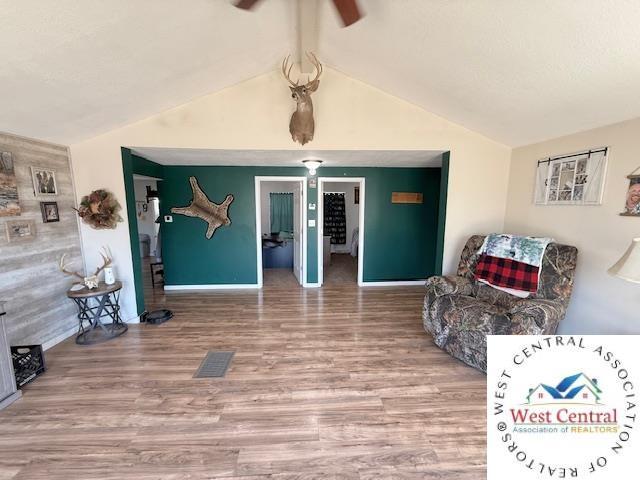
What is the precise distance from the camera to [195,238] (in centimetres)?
456

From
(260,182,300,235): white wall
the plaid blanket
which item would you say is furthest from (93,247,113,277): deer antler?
(260,182,300,235): white wall

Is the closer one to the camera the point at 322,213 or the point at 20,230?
the point at 20,230

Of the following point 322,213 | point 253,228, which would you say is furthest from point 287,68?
point 253,228

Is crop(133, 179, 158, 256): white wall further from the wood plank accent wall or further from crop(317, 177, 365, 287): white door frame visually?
crop(317, 177, 365, 287): white door frame

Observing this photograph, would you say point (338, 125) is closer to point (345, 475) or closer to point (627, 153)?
point (627, 153)

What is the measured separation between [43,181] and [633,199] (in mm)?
5150

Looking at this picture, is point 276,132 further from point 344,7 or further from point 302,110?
point 344,7

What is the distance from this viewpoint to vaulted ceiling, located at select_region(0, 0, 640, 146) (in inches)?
58.6

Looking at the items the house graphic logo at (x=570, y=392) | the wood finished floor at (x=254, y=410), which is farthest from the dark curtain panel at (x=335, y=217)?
the house graphic logo at (x=570, y=392)

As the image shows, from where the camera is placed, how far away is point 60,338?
9.38ft

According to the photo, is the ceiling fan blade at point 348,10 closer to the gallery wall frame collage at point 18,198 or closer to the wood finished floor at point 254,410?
the wood finished floor at point 254,410

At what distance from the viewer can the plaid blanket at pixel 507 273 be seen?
8.21 ft

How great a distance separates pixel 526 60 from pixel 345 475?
2.79 meters

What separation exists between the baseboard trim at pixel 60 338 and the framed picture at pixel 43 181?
1.48 metres
